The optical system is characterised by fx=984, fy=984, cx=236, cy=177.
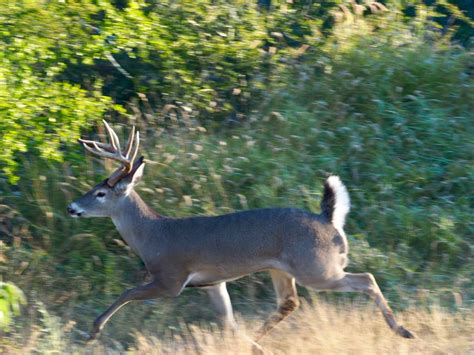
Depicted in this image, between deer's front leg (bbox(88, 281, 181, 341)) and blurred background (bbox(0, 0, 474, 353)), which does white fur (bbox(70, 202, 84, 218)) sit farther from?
deer's front leg (bbox(88, 281, 181, 341))

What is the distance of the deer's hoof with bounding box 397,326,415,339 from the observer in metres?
7.36

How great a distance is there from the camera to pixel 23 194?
937cm

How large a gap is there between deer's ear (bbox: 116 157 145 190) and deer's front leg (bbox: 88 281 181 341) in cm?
95

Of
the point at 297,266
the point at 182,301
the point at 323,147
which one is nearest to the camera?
the point at 297,266

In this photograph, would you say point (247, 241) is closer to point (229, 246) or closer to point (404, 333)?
point (229, 246)

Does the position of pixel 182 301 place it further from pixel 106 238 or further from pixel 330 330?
pixel 330 330

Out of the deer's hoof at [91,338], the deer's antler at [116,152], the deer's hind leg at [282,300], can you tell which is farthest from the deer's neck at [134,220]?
the deer's hind leg at [282,300]

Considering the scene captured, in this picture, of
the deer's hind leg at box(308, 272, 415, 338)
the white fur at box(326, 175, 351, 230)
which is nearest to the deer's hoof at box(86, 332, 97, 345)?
the deer's hind leg at box(308, 272, 415, 338)

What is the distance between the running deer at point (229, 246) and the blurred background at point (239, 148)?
332 mm

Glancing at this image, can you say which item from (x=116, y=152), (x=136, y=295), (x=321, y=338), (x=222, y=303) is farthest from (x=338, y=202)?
(x=116, y=152)

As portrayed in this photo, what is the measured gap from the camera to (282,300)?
7.86 m

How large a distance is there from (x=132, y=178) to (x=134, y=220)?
349mm

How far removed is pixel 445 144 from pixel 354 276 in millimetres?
3166

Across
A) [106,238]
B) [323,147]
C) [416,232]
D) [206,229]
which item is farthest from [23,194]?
[416,232]
